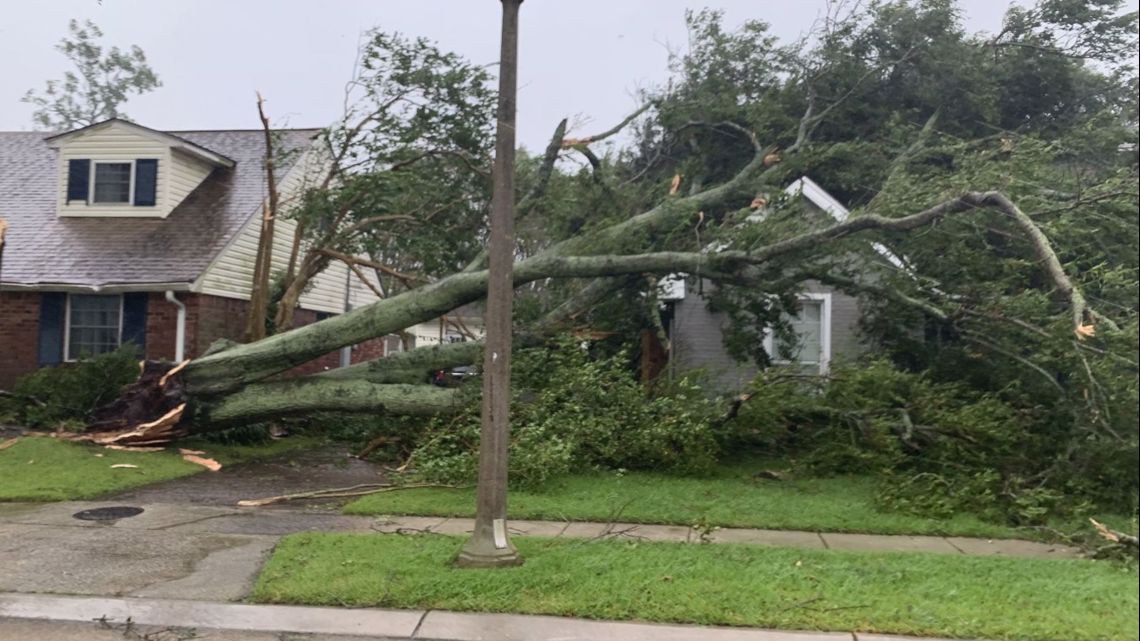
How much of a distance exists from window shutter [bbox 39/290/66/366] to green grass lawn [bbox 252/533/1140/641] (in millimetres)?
11848

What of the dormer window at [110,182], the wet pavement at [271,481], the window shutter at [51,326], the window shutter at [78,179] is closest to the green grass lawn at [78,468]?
the wet pavement at [271,481]

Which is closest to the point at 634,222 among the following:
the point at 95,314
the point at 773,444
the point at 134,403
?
the point at 773,444

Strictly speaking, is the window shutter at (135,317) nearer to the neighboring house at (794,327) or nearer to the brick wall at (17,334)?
the brick wall at (17,334)

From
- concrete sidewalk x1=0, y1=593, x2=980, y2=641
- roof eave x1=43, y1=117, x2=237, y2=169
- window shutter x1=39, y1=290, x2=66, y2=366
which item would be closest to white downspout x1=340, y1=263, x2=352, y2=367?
roof eave x1=43, y1=117, x2=237, y2=169

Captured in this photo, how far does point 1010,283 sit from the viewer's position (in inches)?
422

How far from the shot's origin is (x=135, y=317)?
16.6 m

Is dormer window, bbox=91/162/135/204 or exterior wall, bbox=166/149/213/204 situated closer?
exterior wall, bbox=166/149/213/204

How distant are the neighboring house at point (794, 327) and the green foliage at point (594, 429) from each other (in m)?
3.25

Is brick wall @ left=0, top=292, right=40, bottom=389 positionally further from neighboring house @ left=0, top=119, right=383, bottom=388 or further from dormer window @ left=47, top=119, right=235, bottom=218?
dormer window @ left=47, top=119, right=235, bottom=218

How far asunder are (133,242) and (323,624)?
1380 centimetres

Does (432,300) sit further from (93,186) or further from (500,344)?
(93,186)

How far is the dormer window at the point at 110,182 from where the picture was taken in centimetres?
1830

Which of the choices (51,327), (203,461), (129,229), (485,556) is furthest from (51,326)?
(485,556)

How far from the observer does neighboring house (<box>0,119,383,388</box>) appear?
1638 centimetres
